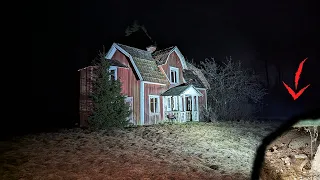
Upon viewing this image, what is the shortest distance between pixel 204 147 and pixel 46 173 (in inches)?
317

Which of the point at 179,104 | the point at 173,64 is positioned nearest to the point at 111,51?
the point at 173,64

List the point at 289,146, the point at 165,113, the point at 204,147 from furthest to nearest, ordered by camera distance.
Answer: the point at 165,113, the point at 204,147, the point at 289,146

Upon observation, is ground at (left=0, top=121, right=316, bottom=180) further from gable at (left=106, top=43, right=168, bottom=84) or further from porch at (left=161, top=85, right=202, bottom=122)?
gable at (left=106, top=43, right=168, bottom=84)

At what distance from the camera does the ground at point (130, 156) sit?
8273 mm

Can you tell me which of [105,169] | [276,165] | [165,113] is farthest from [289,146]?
[165,113]

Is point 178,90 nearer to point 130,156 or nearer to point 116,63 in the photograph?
point 116,63

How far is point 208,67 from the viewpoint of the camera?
107ft

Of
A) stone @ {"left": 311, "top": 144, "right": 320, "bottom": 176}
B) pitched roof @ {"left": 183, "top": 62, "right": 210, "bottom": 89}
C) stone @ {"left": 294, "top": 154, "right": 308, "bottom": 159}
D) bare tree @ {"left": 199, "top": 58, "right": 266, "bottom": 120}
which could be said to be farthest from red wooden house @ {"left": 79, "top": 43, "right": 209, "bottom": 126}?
stone @ {"left": 311, "top": 144, "right": 320, "bottom": 176}

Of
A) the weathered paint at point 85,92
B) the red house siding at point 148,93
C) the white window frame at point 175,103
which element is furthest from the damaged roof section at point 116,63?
the white window frame at point 175,103

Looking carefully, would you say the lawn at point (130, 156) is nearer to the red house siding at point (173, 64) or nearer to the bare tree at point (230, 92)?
the red house siding at point (173, 64)

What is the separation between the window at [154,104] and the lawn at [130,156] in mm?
5600

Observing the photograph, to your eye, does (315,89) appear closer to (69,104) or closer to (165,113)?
(165,113)

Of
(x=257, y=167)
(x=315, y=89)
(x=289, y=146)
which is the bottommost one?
(x=257, y=167)

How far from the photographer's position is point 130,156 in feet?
34.4
